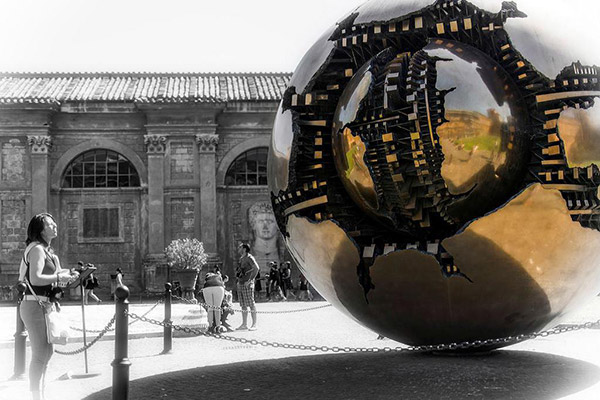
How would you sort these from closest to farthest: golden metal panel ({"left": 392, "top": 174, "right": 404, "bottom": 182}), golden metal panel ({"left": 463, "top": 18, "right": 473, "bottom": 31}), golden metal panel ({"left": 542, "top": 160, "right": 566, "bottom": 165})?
golden metal panel ({"left": 542, "top": 160, "right": 566, "bottom": 165}) → golden metal panel ({"left": 392, "top": 174, "right": 404, "bottom": 182}) → golden metal panel ({"left": 463, "top": 18, "right": 473, "bottom": 31})

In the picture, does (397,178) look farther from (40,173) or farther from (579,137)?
(40,173)

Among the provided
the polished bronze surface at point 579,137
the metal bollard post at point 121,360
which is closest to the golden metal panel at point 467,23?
the polished bronze surface at point 579,137

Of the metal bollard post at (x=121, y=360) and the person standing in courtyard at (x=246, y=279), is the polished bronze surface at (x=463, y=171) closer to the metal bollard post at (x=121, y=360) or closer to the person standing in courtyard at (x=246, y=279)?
the metal bollard post at (x=121, y=360)

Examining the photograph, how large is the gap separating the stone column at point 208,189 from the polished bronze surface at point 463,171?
918 inches

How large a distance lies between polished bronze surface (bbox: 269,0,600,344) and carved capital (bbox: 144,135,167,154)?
23970 mm

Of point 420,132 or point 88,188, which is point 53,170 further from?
point 420,132

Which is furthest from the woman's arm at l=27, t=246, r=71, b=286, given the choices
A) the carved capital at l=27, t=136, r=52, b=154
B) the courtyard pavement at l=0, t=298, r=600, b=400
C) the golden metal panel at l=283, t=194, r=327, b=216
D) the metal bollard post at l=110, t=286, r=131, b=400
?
the carved capital at l=27, t=136, r=52, b=154

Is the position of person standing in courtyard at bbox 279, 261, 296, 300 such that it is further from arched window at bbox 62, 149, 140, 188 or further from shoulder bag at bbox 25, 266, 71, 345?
shoulder bag at bbox 25, 266, 71, 345

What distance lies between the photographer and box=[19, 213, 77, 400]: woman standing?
18.8 feet

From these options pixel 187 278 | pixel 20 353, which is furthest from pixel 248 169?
pixel 20 353

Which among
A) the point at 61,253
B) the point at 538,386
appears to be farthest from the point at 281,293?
the point at 538,386

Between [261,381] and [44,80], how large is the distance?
A: 30124 mm

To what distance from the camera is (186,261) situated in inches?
1024

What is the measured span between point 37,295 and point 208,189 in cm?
2318
